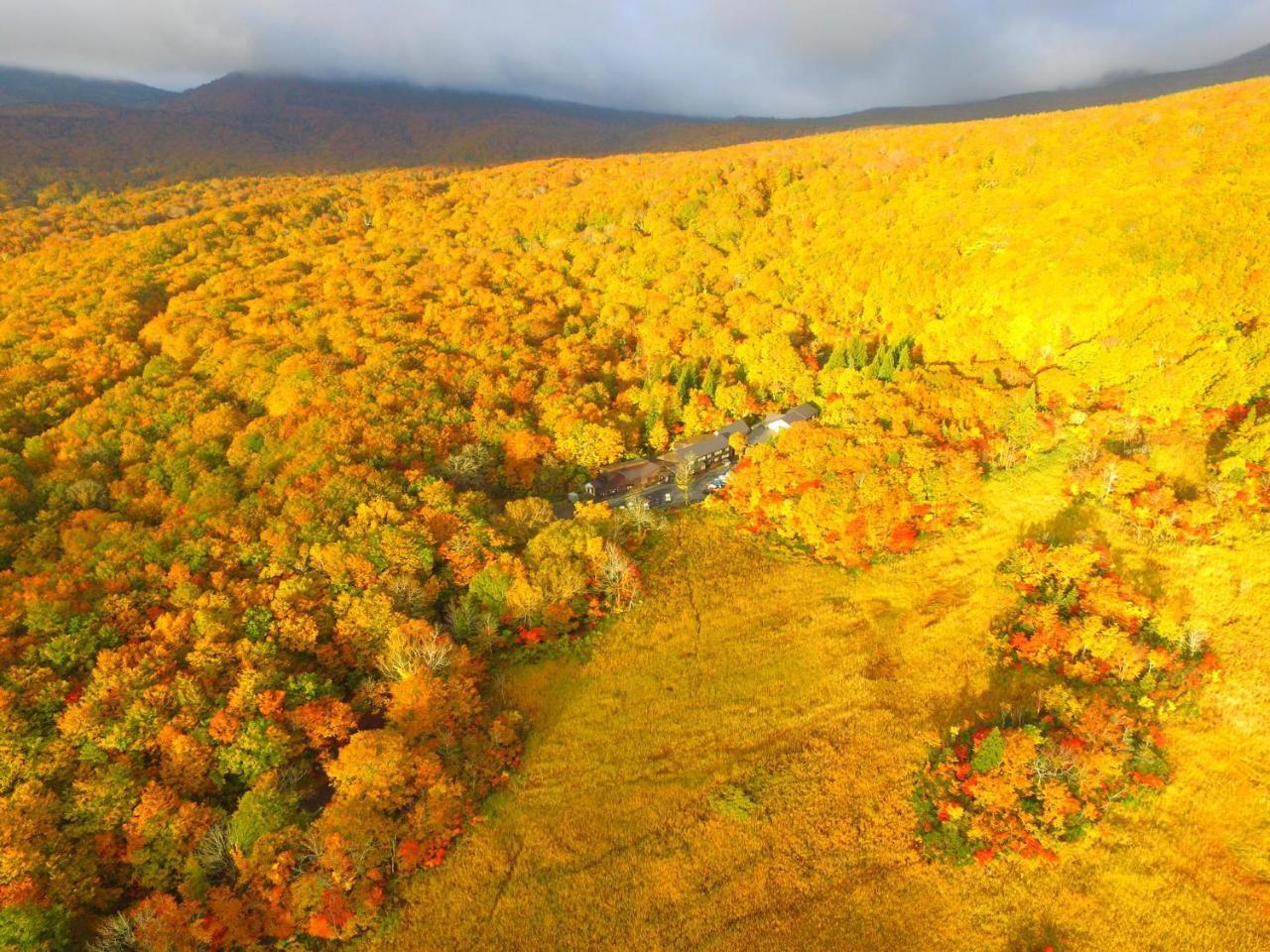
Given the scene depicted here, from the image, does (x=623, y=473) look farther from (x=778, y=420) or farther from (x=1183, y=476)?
(x=1183, y=476)

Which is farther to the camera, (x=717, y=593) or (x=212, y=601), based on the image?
(x=717, y=593)

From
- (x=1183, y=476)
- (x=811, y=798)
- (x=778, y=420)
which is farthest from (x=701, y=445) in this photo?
(x=1183, y=476)

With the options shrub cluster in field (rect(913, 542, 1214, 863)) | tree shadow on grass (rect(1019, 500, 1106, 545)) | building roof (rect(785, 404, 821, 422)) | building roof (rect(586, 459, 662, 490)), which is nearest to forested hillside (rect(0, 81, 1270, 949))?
shrub cluster in field (rect(913, 542, 1214, 863))

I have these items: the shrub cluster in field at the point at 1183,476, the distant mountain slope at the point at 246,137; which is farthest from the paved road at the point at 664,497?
the distant mountain slope at the point at 246,137

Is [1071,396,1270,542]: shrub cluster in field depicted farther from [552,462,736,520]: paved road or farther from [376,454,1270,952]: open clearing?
[552,462,736,520]: paved road

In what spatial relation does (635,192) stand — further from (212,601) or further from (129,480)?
(212,601)

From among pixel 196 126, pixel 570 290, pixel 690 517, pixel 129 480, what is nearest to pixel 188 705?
pixel 129 480

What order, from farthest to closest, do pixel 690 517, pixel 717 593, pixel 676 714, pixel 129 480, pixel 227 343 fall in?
pixel 227 343
pixel 690 517
pixel 129 480
pixel 717 593
pixel 676 714
